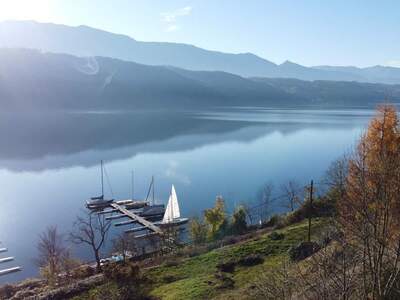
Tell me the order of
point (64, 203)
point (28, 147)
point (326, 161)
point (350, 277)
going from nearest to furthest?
point (350, 277) < point (64, 203) < point (326, 161) < point (28, 147)

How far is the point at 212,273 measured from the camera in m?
18.2

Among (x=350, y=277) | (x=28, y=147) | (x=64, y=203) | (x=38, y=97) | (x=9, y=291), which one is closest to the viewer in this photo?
(x=350, y=277)

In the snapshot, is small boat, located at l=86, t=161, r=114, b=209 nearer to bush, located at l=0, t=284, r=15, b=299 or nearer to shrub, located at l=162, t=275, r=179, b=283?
bush, located at l=0, t=284, r=15, b=299

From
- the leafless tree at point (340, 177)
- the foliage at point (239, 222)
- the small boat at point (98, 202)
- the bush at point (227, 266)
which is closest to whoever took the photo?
the leafless tree at point (340, 177)

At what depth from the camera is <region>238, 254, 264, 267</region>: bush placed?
18891mm

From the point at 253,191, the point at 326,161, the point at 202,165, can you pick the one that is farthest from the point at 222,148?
the point at 253,191

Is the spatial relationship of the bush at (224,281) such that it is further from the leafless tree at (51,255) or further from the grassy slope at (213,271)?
the leafless tree at (51,255)

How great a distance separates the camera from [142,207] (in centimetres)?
4962

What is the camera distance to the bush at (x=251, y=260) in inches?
744

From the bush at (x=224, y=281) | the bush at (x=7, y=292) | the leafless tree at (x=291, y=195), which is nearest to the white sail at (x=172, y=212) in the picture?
the leafless tree at (x=291, y=195)

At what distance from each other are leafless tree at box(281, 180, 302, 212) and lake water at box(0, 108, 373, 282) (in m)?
→ 1.50

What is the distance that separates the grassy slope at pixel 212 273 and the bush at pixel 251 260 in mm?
306

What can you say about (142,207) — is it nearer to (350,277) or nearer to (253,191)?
(253,191)

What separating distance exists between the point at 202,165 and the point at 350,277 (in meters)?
62.5
